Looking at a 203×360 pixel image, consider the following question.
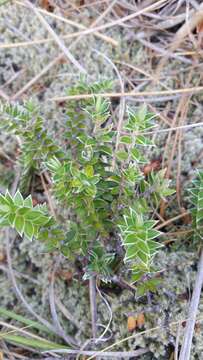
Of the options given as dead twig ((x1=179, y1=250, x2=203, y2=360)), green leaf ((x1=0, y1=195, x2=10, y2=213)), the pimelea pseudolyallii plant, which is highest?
green leaf ((x1=0, y1=195, x2=10, y2=213))

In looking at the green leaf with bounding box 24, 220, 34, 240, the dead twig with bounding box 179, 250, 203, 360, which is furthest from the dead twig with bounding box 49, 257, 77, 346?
the green leaf with bounding box 24, 220, 34, 240

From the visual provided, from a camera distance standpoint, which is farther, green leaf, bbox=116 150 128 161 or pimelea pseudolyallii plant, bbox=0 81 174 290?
green leaf, bbox=116 150 128 161

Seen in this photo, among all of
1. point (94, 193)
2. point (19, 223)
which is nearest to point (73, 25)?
point (94, 193)

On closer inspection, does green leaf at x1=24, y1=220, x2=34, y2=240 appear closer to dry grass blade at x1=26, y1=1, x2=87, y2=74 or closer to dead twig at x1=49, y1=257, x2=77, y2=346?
dead twig at x1=49, y1=257, x2=77, y2=346

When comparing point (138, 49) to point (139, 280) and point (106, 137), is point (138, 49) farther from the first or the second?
point (139, 280)

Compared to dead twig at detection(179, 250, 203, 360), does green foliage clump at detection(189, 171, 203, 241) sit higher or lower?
higher

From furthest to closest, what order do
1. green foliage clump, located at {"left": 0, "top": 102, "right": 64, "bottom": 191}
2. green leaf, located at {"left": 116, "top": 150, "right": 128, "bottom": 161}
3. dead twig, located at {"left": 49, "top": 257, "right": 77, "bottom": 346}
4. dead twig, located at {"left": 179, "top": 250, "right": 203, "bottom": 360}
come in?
dead twig, located at {"left": 49, "top": 257, "right": 77, "bottom": 346} → green foliage clump, located at {"left": 0, "top": 102, "right": 64, "bottom": 191} → dead twig, located at {"left": 179, "top": 250, "right": 203, "bottom": 360} → green leaf, located at {"left": 116, "top": 150, "right": 128, "bottom": 161}

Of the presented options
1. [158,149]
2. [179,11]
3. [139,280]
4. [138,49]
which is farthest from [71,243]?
[179,11]

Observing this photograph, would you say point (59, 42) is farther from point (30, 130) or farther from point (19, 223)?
point (19, 223)
